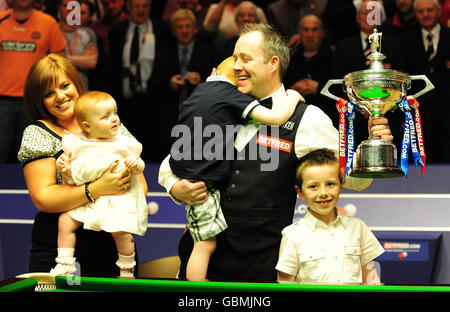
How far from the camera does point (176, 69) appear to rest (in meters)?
6.28

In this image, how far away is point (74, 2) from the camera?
6387mm

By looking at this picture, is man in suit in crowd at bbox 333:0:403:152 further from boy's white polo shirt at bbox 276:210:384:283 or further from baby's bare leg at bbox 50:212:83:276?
baby's bare leg at bbox 50:212:83:276

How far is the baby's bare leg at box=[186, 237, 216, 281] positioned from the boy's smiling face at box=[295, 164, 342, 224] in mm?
486

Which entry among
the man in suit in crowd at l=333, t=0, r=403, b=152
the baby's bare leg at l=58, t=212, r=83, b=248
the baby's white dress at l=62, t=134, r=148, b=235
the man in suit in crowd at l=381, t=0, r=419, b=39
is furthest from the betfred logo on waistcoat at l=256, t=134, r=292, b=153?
the man in suit in crowd at l=381, t=0, r=419, b=39

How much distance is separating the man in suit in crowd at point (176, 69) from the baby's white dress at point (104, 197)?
271 cm

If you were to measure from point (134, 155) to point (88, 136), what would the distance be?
24cm

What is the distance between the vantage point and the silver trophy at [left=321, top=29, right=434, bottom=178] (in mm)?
3062

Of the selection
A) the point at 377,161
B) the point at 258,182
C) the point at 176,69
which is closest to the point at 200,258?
the point at 258,182

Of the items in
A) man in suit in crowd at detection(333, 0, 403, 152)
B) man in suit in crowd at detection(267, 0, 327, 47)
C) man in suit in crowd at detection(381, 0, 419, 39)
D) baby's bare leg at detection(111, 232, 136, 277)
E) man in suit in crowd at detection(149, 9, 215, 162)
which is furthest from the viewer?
man in suit in crowd at detection(267, 0, 327, 47)

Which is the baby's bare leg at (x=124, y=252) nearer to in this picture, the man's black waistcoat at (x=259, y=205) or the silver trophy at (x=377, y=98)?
the man's black waistcoat at (x=259, y=205)

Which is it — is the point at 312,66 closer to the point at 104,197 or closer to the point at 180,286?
the point at 104,197

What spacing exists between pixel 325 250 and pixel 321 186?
272mm

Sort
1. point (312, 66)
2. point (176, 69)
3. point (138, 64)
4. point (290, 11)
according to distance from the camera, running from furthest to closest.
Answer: point (290, 11) < point (138, 64) < point (176, 69) < point (312, 66)
